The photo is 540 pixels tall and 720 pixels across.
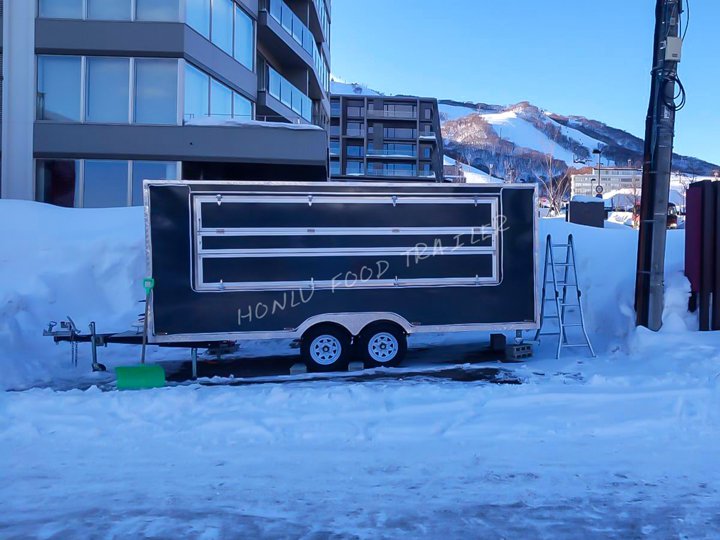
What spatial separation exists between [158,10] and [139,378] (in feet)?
45.0

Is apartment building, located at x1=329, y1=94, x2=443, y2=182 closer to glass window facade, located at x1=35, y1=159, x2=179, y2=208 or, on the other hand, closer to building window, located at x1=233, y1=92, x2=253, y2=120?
building window, located at x1=233, y1=92, x2=253, y2=120

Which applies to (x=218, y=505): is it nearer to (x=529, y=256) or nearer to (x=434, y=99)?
(x=529, y=256)

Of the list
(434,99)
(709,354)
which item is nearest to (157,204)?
(709,354)

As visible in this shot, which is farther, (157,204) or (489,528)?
(157,204)

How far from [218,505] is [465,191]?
6.40 meters

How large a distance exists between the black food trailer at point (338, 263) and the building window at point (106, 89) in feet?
35.6

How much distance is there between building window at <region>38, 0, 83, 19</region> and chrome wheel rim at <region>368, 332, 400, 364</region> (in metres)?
14.3

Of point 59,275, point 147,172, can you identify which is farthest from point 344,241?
point 147,172

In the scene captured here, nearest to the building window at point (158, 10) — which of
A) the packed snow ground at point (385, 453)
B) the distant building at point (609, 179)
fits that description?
the packed snow ground at point (385, 453)

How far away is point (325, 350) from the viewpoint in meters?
9.63

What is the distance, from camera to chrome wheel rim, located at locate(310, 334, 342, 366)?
31.5ft

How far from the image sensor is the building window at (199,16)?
18766 mm

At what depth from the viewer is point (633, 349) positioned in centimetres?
975

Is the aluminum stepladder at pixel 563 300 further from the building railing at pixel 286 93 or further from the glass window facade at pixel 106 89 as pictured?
the building railing at pixel 286 93
